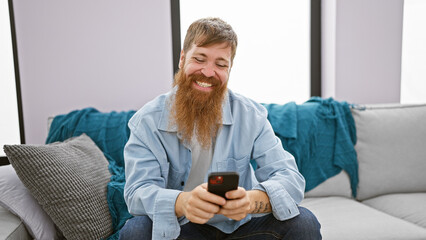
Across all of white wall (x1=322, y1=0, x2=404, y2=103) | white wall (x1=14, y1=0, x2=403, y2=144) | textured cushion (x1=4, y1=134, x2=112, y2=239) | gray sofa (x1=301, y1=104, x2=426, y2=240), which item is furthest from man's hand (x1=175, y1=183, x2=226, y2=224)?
white wall (x1=322, y1=0, x2=404, y2=103)

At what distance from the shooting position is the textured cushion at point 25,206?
51.8 inches

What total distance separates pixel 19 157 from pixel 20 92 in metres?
1.11

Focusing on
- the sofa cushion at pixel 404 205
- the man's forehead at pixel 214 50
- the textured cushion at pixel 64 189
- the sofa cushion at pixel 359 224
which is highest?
the man's forehead at pixel 214 50

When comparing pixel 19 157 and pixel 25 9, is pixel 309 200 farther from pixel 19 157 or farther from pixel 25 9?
pixel 25 9

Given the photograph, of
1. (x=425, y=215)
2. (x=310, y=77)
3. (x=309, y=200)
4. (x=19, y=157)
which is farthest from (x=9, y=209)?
(x=310, y=77)

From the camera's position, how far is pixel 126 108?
2312mm

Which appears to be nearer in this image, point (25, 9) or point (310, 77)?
point (25, 9)

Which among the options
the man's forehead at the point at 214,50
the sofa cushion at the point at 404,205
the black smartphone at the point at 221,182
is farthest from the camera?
the sofa cushion at the point at 404,205

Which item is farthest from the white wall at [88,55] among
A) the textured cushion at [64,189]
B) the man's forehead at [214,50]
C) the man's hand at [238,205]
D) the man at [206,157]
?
the man's hand at [238,205]

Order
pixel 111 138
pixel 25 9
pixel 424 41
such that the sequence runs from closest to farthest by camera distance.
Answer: pixel 111 138
pixel 25 9
pixel 424 41

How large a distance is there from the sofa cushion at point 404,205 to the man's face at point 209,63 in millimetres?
1243

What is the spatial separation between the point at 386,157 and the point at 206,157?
50.9 inches

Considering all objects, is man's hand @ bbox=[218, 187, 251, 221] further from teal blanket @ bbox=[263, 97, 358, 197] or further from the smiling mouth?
teal blanket @ bbox=[263, 97, 358, 197]

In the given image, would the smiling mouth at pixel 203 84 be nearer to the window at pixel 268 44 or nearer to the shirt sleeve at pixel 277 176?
the shirt sleeve at pixel 277 176
